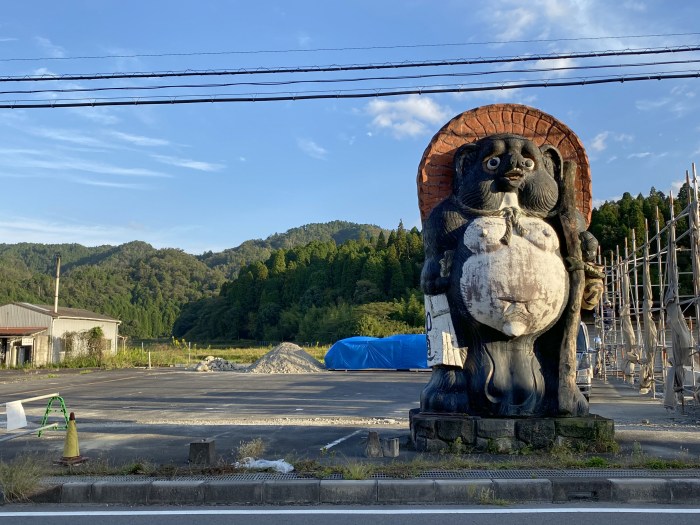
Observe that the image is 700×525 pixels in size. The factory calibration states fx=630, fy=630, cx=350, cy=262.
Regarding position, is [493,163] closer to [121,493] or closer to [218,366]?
[121,493]

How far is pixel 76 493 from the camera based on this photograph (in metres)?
6.16

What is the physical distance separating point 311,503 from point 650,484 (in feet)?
10.8

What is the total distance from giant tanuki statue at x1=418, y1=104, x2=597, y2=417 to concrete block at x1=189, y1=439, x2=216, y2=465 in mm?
2837

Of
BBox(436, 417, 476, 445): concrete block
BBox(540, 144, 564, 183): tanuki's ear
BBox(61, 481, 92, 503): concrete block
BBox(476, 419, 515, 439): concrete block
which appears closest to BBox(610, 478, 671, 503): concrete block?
BBox(476, 419, 515, 439): concrete block

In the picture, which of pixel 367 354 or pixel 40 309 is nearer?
pixel 367 354

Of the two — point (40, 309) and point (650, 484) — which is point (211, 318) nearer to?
point (40, 309)

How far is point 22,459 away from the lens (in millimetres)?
7711

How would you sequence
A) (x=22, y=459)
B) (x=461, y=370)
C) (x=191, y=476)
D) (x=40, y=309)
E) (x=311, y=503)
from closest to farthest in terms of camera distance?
1. (x=311, y=503)
2. (x=191, y=476)
3. (x=22, y=459)
4. (x=461, y=370)
5. (x=40, y=309)

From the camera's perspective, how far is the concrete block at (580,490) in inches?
240

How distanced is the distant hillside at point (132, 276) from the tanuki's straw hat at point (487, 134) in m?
73.7

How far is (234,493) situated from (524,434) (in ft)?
12.1

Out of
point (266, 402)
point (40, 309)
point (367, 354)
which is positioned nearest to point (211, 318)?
point (40, 309)

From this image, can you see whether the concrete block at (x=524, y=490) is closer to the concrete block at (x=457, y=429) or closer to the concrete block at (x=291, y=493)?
the concrete block at (x=457, y=429)

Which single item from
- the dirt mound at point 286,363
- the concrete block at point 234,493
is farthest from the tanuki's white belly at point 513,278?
the dirt mound at point 286,363
